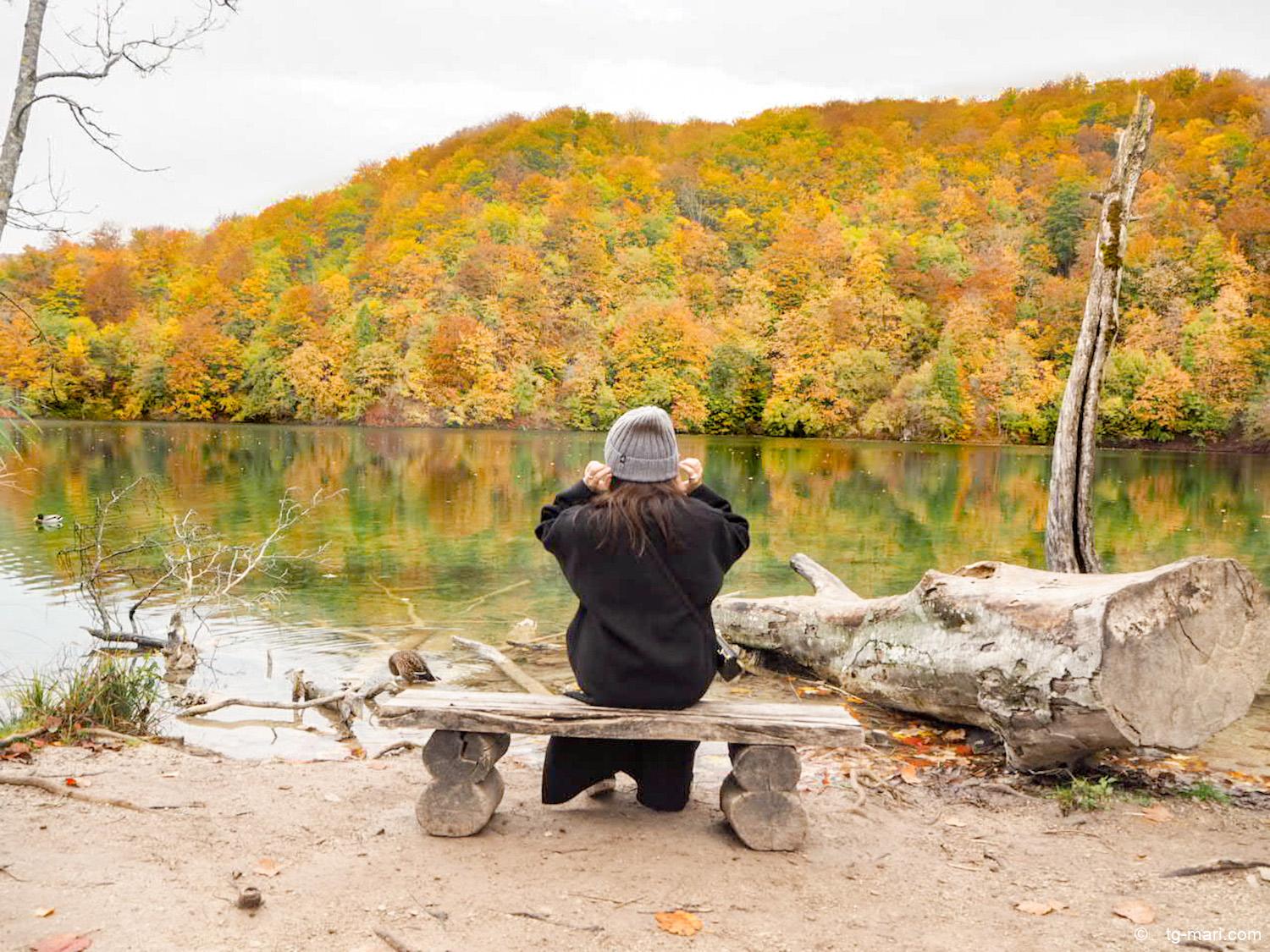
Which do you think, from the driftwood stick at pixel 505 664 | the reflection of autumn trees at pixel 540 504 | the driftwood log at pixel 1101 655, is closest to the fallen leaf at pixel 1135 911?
the driftwood log at pixel 1101 655

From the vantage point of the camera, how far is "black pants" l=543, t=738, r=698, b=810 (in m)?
4.27

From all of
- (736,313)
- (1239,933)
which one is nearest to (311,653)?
(1239,933)

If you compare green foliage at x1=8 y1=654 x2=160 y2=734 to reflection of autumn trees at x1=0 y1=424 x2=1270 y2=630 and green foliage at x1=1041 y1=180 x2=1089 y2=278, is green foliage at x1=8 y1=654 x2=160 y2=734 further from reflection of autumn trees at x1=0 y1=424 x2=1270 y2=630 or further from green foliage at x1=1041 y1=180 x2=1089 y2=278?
green foliage at x1=1041 y1=180 x2=1089 y2=278

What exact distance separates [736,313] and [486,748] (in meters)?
63.6

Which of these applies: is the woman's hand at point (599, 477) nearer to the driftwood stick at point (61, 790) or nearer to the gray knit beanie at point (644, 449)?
the gray knit beanie at point (644, 449)

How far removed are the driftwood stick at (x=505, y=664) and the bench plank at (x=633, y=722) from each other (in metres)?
3.53

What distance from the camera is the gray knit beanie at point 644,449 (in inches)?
156

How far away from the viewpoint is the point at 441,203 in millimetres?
85812

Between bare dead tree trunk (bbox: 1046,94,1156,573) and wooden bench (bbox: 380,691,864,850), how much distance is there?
18.1 feet

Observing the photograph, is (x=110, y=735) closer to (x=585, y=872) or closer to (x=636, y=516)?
(x=585, y=872)

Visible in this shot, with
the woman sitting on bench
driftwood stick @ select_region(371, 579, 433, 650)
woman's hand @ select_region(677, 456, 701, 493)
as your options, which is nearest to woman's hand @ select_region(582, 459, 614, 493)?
the woman sitting on bench

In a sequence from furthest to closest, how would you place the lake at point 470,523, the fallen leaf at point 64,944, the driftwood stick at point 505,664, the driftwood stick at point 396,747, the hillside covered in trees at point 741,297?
the hillside covered in trees at point 741,297, the lake at point 470,523, the driftwood stick at point 505,664, the driftwood stick at point 396,747, the fallen leaf at point 64,944

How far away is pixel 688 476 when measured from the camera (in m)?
4.15

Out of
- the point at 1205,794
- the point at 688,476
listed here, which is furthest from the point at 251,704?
the point at 1205,794
